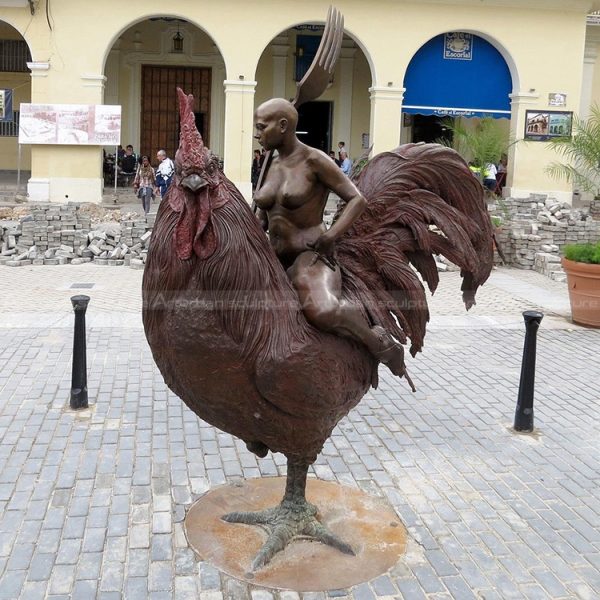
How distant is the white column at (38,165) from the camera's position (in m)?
20.6

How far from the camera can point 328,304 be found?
12.1 feet

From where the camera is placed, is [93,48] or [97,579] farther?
[93,48]

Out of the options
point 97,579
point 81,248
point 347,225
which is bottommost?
point 97,579

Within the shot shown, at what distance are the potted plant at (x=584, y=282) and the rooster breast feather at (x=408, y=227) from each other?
6700 mm

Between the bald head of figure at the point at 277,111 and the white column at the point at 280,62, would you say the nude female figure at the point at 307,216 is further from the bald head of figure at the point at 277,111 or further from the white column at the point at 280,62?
the white column at the point at 280,62

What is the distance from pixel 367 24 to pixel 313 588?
20.1m

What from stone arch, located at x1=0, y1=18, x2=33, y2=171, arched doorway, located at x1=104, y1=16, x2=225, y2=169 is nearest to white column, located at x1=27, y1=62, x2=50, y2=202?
arched doorway, located at x1=104, y1=16, x2=225, y2=169

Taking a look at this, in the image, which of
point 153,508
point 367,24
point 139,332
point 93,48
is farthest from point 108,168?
point 153,508

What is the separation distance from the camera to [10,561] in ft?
13.8

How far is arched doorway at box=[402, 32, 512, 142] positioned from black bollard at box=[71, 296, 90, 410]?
17880mm

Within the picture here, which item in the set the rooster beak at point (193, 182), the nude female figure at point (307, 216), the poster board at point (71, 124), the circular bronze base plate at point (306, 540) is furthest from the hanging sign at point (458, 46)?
the rooster beak at point (193, 182)

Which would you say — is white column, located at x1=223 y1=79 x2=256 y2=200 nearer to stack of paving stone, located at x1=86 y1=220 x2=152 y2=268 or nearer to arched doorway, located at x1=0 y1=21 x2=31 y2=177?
stack of paving stone, located at x1=86 y1=220 x2=152 y2=268

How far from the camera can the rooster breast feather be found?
4238 millimetres

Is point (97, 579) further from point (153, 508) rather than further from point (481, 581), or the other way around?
point (481, 581)
